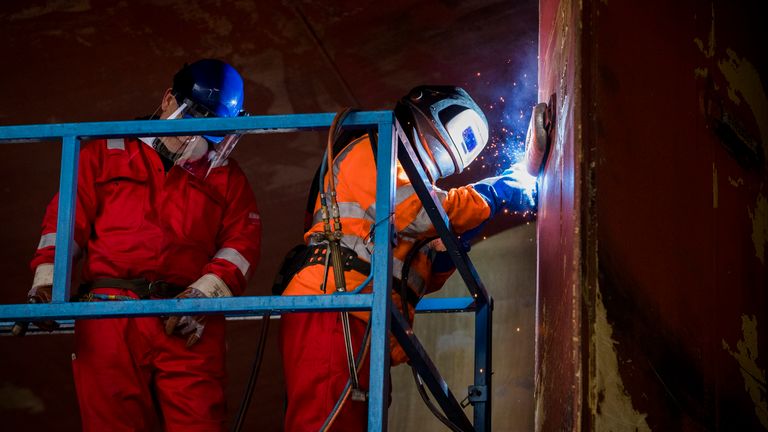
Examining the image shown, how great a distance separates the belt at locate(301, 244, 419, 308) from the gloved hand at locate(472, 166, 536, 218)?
457 mm

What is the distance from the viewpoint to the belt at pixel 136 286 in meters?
3.68

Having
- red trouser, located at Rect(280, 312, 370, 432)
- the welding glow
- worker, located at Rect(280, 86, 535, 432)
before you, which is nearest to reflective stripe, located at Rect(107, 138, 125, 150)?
worker, located at Rect(280, 86, 535, 432)

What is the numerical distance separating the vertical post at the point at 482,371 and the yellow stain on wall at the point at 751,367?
1.76m

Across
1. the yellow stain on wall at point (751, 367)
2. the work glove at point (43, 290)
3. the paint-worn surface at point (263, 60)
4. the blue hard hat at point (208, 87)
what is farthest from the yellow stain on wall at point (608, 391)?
the paint-worn surface at point (263, 60)

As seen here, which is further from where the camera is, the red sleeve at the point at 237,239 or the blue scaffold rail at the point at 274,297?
the red sleeve at the point at 237,239

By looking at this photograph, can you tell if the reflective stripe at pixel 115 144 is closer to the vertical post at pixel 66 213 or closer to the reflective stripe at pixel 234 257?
the reflective stripe at pixel 234 257

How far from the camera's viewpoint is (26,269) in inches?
265

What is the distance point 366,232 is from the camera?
354 cm

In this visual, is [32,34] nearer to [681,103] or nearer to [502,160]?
[502,160]

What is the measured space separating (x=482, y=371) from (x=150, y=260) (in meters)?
1.44

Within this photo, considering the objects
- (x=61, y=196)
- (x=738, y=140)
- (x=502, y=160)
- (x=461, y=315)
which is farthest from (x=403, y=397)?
(x=738, y=140)

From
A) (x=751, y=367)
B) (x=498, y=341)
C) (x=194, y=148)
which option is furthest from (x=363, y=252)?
(x=498, y=341)

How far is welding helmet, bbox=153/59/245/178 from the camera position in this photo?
156 inches

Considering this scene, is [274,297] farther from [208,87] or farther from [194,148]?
[208,87]
